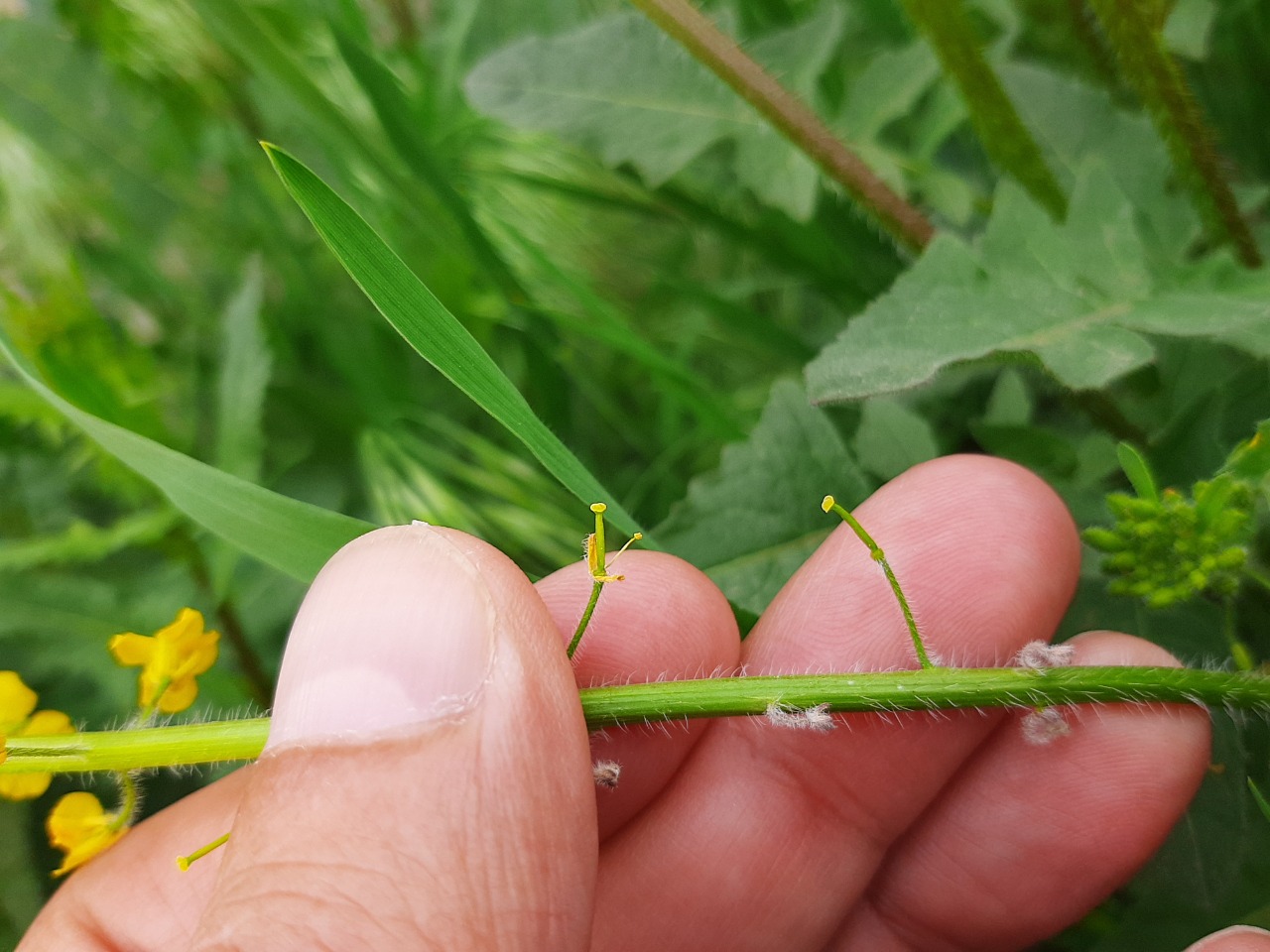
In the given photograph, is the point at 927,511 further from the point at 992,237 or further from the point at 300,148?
the point at 300,148

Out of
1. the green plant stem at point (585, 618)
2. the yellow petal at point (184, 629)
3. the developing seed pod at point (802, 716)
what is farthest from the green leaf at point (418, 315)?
the yellow petal at point (184, 629)

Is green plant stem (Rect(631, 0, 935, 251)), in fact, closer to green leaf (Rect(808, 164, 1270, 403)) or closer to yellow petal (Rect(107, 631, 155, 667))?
green leaf (Rect(808, 164, 1270, 403))

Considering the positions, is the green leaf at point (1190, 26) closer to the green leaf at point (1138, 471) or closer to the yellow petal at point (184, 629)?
the green leaf at point (1138, 471)

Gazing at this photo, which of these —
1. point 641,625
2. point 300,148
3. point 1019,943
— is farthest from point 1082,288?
point 300,148

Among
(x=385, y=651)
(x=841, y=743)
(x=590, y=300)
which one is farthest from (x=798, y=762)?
(x=590, y=300)

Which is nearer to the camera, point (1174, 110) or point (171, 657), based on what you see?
point (171, 657)

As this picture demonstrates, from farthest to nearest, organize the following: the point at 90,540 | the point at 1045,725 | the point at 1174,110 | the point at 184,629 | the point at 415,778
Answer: the point at 90,540 → the point at 1174,110 → the point at 1045,725 → the point at 184,629 → the point at 415,778

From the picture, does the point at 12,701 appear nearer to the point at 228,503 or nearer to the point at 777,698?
the point at 228,503
